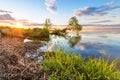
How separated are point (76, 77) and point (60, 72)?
1.53ft

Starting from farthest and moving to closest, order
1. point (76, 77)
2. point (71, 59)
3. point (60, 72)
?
1. point (71, 59)
2. point (60, 72)
3. point (76, 77)

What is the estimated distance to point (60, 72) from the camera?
4965mm

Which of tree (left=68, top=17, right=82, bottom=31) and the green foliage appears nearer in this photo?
the green foliage

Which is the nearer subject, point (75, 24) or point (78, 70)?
point (78, 70)

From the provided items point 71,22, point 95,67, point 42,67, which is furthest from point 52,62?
point 71,22

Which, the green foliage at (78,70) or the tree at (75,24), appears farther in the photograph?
the tree at (75,24)

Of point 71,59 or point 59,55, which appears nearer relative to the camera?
point 71,59

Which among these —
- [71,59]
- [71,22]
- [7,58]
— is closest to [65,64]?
[71,59]

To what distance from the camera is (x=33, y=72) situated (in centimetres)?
516

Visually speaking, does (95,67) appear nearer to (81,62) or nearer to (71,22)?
(81,62)

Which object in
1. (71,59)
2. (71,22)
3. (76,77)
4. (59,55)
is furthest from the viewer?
(71,22)

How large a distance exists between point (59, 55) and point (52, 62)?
0.42 meters

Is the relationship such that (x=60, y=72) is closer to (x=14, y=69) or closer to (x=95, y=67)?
(x=95, y=67)

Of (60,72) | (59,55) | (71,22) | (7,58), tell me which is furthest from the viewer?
(71,22)
